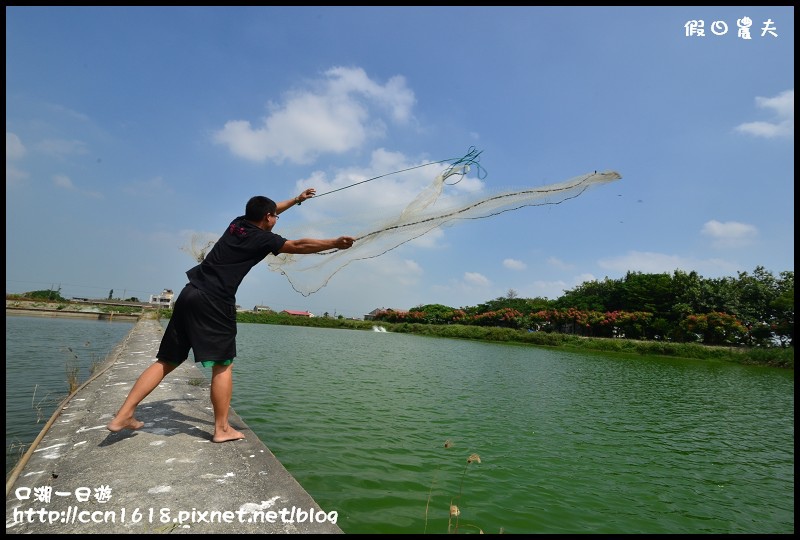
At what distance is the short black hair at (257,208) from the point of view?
4.15 meters

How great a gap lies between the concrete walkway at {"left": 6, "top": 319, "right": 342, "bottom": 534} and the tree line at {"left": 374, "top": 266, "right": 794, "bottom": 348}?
5191 cm

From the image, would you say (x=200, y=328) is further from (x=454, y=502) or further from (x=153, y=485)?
(x=454, y=502)

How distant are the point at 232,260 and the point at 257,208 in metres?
0.58

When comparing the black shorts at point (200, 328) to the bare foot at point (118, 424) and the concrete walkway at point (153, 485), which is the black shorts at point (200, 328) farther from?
the concrete walkway at point (153, 485)

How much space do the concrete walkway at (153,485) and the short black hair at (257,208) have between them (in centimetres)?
220

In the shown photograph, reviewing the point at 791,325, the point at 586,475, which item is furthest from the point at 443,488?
the point at 791,325

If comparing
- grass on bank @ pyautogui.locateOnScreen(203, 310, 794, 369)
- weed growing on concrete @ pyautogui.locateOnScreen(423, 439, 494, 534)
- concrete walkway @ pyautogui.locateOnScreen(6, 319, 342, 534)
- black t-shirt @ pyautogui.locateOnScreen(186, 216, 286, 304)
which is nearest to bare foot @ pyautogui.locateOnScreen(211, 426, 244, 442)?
concrete walkway @ pyautogui.locateOnScreen(6, 319, 342, 534)

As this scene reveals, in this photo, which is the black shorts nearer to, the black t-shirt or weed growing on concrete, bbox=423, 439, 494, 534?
the black t-shirt

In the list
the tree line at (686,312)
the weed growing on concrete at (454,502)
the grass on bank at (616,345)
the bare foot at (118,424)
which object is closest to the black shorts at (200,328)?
the bare foot at (118,424)

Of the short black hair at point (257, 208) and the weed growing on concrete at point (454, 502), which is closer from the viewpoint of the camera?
the weed growing on concrete at point (454, 502)

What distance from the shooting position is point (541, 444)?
6.77 metres

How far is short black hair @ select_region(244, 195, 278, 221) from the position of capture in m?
4.15

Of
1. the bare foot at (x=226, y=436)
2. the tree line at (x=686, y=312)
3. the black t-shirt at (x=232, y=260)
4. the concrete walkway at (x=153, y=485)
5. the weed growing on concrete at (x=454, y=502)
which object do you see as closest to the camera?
the concrete walkway at (x=153, y=485)

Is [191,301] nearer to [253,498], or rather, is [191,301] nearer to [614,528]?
[253,498]
